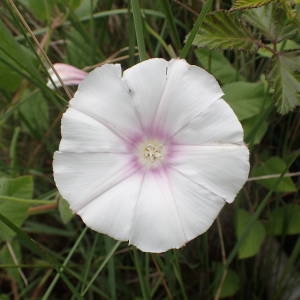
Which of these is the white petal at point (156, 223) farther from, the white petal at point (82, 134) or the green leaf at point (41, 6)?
the green leaf at point (41, 6)

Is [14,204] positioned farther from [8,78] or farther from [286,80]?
[286,80]

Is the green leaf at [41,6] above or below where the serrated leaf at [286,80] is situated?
above

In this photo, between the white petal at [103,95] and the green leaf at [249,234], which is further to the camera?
the green leaf at [249,234]

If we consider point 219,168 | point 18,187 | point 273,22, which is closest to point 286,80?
point 273,22

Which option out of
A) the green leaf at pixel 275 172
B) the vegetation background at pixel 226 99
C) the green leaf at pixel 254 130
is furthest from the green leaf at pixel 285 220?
the green leaf at pixel 254 130

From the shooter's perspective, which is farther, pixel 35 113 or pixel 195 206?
pixel 35 113
